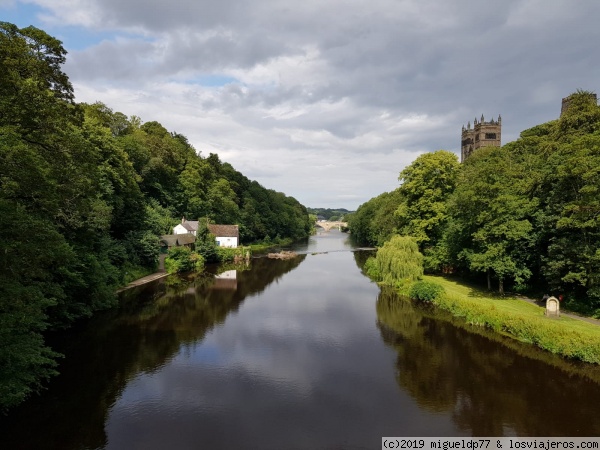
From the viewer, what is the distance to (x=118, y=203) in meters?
37.2

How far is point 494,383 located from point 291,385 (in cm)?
942

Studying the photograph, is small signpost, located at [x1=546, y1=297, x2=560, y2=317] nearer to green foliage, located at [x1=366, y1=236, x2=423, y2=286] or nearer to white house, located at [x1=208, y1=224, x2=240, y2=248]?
green foliage, located at [x1=366, y1=236, x2=423, y2=286]

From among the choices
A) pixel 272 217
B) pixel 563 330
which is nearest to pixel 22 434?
pixel 563 330

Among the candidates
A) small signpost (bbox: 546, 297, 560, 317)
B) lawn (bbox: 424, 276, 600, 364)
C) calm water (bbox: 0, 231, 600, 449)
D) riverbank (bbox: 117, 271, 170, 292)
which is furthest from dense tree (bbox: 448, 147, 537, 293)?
riverbank (bbox: 117, 271, 170, 292)

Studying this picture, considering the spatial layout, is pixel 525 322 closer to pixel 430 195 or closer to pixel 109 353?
pixel 430 195

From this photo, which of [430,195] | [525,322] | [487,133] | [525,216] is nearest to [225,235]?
[430,195]

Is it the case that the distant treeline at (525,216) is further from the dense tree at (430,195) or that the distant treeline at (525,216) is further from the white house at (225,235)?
the white house at (225,235)

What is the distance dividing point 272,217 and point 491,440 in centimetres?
8737

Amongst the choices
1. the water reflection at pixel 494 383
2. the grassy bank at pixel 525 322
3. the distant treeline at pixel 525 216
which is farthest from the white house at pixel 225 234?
the water reflection at pixel 494 383

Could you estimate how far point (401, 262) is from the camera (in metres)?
37.3

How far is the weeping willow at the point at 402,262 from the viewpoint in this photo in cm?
3728

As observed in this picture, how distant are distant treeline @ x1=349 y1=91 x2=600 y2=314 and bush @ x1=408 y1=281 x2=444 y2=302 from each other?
334cm

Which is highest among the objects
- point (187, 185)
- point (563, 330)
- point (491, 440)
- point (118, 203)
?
point (187, 185)

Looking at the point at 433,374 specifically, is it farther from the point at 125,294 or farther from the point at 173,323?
the point at 125,294
